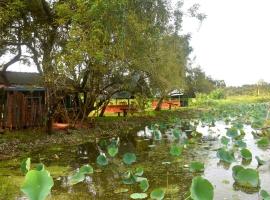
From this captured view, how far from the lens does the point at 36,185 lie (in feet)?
15.9

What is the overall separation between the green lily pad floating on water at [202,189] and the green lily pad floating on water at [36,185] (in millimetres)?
1760

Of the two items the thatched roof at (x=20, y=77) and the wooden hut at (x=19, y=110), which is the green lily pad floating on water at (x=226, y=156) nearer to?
the wooden hut at (x=19, y=110)

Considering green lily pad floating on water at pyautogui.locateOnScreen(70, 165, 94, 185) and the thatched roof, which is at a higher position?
the thatched roof

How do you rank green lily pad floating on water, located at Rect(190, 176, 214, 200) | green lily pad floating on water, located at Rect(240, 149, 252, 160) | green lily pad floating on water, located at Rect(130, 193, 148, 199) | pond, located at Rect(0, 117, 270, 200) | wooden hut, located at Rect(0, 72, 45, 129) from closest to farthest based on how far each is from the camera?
1. green lily pad floating on water, located at Rect(190, 176, 214, 200)
2. green lily pad floating on water, located at Rect(130, 193, 148, 199)
3. pond, located at Rect(0, 117, 270, 200)
4. green lily pad floating on water, located at Rect(240, 149, 252, 160)
5. wooden hut, located at Rect(0, 72, 45, 129)

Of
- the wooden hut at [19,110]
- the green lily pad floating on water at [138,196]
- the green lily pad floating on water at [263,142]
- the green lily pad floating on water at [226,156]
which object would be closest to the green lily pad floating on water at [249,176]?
the green lily pad floating on water at [138,196]

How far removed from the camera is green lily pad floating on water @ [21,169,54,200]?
4781 millimetres

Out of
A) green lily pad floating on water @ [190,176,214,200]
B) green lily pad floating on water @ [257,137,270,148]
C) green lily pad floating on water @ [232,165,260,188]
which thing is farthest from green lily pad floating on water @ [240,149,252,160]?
green lily pad floating on water @ [190,176,214,200]

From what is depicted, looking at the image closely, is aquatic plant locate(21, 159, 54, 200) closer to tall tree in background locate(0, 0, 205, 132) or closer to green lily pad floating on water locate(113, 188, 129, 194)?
green lily pad floating on water locate(113, 188, 129, 194)

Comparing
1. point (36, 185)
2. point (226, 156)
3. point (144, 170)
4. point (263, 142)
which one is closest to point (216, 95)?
point (263, 142)

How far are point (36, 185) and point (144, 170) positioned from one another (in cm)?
464

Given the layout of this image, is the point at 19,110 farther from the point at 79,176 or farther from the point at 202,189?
the point at 202,189

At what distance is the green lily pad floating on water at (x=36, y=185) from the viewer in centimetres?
478

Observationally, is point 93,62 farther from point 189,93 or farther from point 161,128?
point 189,93

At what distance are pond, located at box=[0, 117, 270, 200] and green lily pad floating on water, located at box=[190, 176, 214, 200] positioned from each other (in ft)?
2.79
